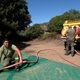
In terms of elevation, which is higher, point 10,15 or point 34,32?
point 10,15

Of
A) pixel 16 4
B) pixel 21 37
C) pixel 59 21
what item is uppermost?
pixel 16 4

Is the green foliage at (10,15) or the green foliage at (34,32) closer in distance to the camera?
the green foliage at (10,15)

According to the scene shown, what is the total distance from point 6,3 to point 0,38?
5718 mm

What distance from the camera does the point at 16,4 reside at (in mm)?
24906

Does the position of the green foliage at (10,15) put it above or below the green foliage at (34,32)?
above

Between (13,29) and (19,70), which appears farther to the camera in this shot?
(13,29)

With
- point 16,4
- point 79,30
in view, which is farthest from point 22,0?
point 79,30

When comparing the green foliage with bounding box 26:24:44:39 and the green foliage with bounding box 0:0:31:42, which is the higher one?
the green foliage with bounding box 0:0:31:42

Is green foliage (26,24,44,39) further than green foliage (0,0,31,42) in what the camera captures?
Yes

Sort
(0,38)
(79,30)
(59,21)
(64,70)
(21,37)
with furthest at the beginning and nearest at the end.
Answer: (21,37)
(59,21)
(0,38)
(79,30)
(64,70)

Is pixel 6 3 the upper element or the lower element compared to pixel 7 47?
upper

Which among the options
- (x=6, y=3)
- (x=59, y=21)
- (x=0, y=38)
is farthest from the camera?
(x=6, y=3)

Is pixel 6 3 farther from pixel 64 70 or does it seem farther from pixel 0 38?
pixel 64 70

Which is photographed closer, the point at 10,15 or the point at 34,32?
the point at 10,15
